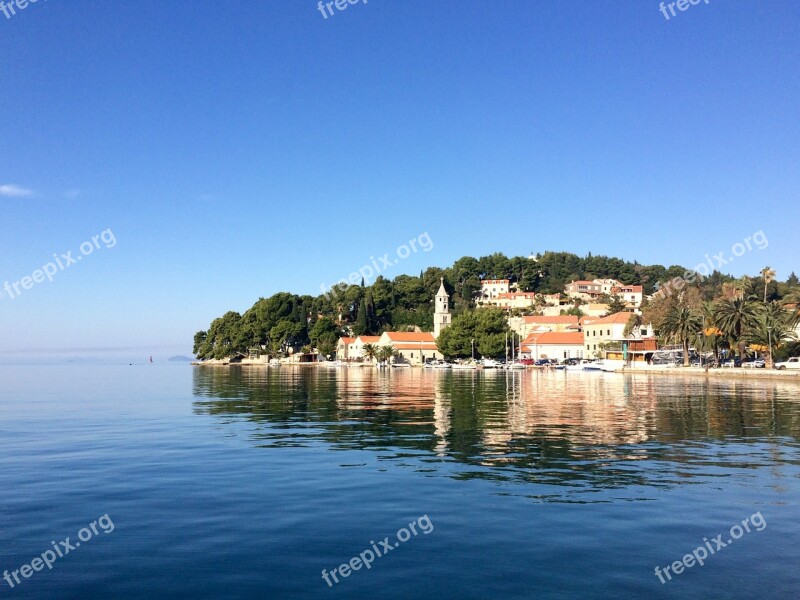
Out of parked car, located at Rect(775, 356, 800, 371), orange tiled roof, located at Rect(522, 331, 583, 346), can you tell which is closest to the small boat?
orange tiled roof, located at Rect(522, 331, 583, 346)

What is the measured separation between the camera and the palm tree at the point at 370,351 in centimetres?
18491

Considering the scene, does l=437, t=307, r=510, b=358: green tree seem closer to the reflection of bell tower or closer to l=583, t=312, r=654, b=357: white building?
l=583, t=312, r=654, b=357: white building

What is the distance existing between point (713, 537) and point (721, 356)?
111m

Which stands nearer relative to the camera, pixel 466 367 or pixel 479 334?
pixel 466 367

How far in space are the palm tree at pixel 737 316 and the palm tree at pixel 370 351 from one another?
11195 cm

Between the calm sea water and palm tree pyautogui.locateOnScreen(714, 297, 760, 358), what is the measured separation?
175ft

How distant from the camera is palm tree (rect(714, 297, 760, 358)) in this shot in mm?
80188

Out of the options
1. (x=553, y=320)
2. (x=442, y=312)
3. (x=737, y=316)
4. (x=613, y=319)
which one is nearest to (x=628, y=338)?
(x=613, y=319)

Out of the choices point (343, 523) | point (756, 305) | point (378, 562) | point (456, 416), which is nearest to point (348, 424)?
point (456, 416)

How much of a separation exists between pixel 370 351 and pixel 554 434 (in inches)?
6247

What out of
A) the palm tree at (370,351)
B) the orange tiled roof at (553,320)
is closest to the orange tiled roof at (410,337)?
the palm tree at (370,351)

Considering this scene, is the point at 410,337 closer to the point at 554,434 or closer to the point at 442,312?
the point at 442,312

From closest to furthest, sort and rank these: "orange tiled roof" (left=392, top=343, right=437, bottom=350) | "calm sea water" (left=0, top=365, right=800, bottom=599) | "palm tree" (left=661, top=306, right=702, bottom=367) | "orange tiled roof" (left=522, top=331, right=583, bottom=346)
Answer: "calm sea water" (left=0, top=365, right=800, bottom=599), "palm tree" (left=661, top=306, right=702, bottom=367), "orange tiled roof" (left=522, top=331, right=583, bottom=346), "orange tiled roof" (left=392, top=343, right=437, bottom=350)

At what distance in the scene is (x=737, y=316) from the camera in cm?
8038
